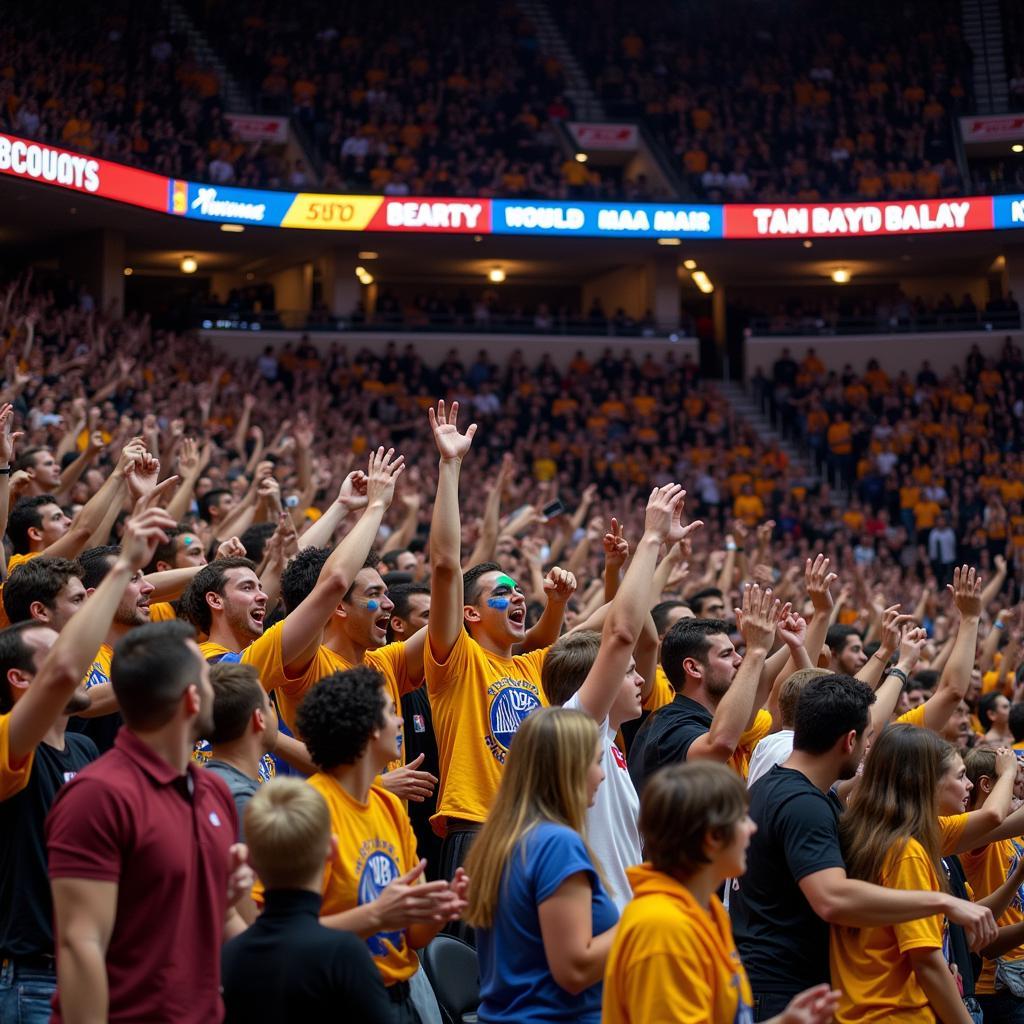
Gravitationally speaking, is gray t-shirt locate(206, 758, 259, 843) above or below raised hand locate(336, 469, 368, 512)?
below

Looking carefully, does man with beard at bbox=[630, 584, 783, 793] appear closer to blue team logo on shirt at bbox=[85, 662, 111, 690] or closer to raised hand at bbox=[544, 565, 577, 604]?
raised hand at bbox=[544, 565, 577, 604]

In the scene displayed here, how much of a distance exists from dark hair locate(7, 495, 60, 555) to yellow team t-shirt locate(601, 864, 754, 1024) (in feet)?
13.9

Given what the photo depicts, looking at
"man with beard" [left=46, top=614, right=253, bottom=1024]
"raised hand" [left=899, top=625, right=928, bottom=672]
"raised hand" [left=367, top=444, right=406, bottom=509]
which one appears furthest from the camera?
"raised hand" [left=899, top=625, right=928, bottom=672]

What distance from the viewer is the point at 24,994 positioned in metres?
3.73

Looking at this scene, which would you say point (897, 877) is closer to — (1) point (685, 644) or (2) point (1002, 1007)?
(1) point (685, 644)

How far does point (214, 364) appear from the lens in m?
23.8

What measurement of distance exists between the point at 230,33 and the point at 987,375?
16.4m

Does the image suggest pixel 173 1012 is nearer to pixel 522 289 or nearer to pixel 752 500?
pixel 752 500

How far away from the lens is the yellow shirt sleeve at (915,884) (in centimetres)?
438

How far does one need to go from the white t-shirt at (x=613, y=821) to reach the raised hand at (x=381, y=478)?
1.07 metres

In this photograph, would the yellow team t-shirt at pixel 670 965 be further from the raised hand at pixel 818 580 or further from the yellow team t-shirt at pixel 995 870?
the yellow team t-shirt at pixel 995 870

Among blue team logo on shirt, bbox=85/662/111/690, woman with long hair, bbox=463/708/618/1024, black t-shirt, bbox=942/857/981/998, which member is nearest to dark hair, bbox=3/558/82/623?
blue team logo on shirt, bbox=85/662/111/690

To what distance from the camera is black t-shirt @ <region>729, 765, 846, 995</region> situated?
4.45m

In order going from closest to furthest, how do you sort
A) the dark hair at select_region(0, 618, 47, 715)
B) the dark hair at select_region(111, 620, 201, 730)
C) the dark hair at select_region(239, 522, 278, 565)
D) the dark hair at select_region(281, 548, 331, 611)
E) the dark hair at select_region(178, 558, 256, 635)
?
the dark hair at select_region(111, 620, 201, 730)
the dark hair at select_region(0, 618, 47, 715)
the dark hair at select_region(178, 558, 256, 635)
the dark hair at select_region(281, 548, 331, 611)
the dark hair at select_region(239, 522, 278, 565)
